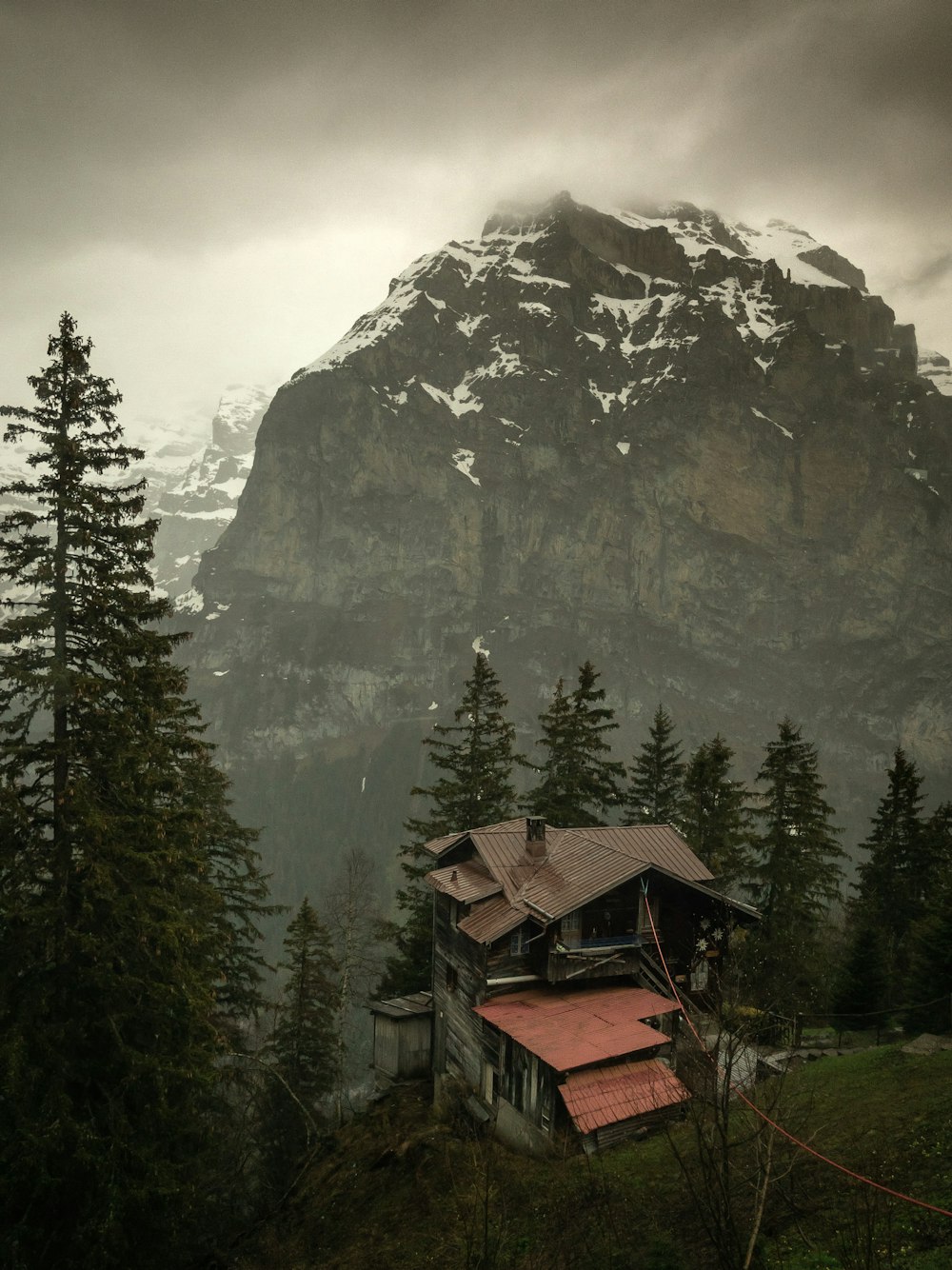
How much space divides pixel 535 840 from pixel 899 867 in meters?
20.3

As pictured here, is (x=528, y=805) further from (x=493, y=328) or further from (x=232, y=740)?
(x=493, y=328)

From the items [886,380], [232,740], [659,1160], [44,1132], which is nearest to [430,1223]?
[659,1160]

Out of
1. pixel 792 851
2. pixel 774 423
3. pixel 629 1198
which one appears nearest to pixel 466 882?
pixel 629 1198

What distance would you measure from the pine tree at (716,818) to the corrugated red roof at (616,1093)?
46.8 feet

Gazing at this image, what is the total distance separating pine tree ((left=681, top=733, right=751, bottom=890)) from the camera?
3069 cm

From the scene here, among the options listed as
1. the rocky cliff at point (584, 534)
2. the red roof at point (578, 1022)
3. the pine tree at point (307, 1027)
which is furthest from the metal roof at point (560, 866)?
the rocky cliff at point (584, 534)

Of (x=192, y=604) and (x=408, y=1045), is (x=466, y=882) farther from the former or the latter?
(x=192, y=604)

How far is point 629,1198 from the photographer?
510 inches

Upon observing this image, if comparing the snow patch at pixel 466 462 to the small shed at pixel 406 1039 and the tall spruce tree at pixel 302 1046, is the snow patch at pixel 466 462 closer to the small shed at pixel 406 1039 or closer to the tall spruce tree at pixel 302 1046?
the tall spruce tree at pixel 302 1046

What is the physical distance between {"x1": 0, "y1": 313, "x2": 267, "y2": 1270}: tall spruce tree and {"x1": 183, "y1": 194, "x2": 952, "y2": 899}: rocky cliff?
5009 inches

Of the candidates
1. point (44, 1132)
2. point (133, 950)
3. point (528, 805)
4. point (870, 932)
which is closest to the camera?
point (44, 1132)

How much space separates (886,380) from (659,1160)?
19031cm

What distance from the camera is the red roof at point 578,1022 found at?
17.2 meters

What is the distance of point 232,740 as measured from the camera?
503 feet
